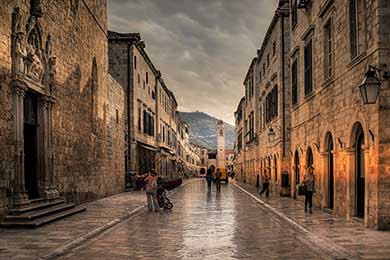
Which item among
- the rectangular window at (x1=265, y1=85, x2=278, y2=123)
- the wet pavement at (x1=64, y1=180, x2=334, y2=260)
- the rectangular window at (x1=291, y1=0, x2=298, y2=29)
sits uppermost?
the rectangular window at (x1=291, y1=0, x2=298, y2=29)

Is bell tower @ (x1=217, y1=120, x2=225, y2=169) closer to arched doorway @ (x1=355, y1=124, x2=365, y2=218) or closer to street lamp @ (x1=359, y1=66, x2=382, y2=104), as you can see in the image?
arched doorway @ (x1=355, y1=124, x2=365, y2=218)

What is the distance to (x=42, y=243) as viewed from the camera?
11.1m

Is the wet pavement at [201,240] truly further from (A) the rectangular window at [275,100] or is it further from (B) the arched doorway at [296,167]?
(A) the rectangular window at [275,100]

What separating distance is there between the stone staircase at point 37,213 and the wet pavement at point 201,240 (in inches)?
82.0

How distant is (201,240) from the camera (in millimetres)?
12086

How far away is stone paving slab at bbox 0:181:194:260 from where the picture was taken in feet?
32.8

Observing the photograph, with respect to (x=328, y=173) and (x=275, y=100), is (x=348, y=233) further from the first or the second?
(x=275, y=100)

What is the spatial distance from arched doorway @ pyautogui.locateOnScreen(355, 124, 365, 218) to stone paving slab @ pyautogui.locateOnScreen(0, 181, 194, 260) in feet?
23.3

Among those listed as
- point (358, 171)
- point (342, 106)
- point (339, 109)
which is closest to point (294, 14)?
point (339, 109)

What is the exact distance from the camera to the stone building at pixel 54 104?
1457 centimetres

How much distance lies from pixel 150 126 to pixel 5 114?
107 feet

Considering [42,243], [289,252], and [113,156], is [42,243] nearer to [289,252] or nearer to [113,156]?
[289,252]

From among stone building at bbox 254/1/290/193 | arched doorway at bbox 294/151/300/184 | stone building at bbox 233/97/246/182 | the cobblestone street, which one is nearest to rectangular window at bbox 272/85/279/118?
stone building at bbox 254/1/290/193

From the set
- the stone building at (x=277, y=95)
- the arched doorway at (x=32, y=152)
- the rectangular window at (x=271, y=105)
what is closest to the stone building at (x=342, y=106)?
the stone building at (x=277, y=95)
